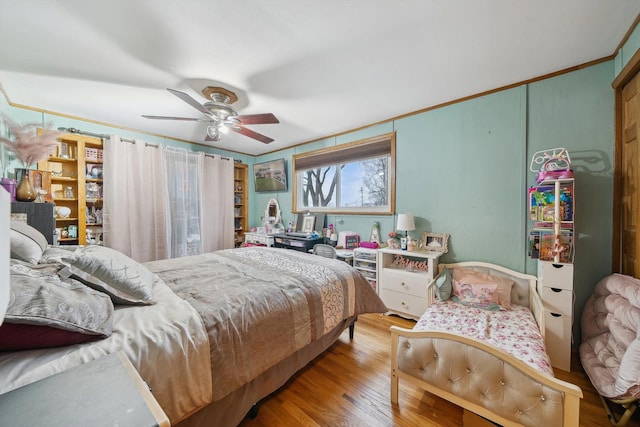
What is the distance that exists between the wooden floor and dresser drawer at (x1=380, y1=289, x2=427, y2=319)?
2.42ft

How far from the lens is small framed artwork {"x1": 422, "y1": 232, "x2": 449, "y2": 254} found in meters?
2.66

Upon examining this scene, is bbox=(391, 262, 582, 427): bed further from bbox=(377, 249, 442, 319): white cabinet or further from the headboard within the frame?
bbox=(377, 249, 442, 319): white cabinet

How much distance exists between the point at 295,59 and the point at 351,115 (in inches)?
49.9

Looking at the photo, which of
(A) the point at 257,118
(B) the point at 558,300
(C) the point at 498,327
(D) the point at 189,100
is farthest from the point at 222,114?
(B) the point at 558,300

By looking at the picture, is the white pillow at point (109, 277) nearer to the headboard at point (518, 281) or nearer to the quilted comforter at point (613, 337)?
the quilted comforter at point (613, 337)

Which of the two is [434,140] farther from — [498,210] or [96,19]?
[96,19]

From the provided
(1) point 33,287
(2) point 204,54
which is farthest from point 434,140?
(1) point 33,287

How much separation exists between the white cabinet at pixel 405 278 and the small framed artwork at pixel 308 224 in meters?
1.40

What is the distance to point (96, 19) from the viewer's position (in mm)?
1465

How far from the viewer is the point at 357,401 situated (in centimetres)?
155

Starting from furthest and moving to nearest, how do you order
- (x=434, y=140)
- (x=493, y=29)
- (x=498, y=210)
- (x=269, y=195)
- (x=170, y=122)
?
(x=269, y=195) → (x=170, y=122) → (x=434, y=140) → (x=498, y=210) → (x=493, y=29)

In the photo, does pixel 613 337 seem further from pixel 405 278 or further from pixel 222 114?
pixel 222 114

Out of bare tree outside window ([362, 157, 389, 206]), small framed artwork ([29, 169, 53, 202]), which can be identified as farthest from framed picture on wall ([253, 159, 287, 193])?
small framed artwork ([29, 169, 53, 202])

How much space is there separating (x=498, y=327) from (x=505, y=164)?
1539 mm
